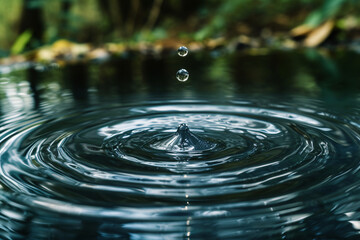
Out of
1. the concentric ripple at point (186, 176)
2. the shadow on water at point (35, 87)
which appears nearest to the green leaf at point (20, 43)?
the shadow on water at point (35, 87)

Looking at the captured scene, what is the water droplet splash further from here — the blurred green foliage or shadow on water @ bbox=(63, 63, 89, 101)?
the blurred green foliage

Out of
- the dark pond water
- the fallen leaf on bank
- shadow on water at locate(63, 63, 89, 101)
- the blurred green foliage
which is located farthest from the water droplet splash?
the blurred green foliage

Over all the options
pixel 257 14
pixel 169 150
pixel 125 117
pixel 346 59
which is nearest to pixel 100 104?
pixel 125 117

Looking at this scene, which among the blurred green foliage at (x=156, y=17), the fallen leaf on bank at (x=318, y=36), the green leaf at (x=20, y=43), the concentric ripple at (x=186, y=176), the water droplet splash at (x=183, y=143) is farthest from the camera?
the blurred green foliage at (x=156, y=17)

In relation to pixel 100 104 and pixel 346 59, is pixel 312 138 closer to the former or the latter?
pixel 100 104

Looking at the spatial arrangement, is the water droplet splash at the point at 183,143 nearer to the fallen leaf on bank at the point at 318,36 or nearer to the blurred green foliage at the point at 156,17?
the fallen leaf on bank at the point at 318,36

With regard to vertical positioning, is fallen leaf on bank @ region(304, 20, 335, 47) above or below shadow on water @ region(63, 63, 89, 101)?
above
